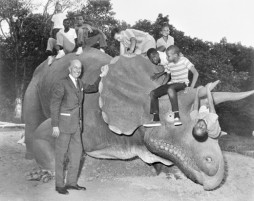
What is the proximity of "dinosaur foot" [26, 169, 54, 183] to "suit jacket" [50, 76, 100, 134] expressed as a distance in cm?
119

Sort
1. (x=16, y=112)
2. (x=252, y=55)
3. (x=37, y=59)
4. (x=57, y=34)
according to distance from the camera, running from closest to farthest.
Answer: (x=57, y=34)
(x=37, y=59)
(x=16, y=112)
(x=252, y=55)

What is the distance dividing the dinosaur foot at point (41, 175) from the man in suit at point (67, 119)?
68 cm

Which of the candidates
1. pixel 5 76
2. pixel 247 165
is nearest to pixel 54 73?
pixel 247 165

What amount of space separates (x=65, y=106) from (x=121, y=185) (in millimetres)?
1672

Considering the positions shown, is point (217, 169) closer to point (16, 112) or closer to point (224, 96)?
point (224, 96)

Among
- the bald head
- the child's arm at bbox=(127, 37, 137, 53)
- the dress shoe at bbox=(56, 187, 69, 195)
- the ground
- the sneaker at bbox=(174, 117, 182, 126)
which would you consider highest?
the child's arm at bbox=(127, 37, 137, 53)

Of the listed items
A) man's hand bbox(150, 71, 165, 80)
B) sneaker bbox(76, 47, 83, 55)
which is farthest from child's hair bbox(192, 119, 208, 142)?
sneaker bbox(76, 47, 83, 55)

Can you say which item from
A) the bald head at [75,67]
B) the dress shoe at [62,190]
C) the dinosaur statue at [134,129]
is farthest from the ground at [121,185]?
the bald head at [75,67]

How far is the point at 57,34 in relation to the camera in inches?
358

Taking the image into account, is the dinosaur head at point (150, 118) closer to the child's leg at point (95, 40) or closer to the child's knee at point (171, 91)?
the child's knee at point (171, 91)

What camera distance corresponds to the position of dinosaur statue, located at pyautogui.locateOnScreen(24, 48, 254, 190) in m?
5.19

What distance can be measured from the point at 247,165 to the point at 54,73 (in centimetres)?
482

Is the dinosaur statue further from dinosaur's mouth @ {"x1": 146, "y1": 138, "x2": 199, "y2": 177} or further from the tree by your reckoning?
the tree

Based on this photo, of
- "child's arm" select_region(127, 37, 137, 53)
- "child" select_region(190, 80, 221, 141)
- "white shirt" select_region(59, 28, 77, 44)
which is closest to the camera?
"child" select_region(190, 80, 221, 141)
